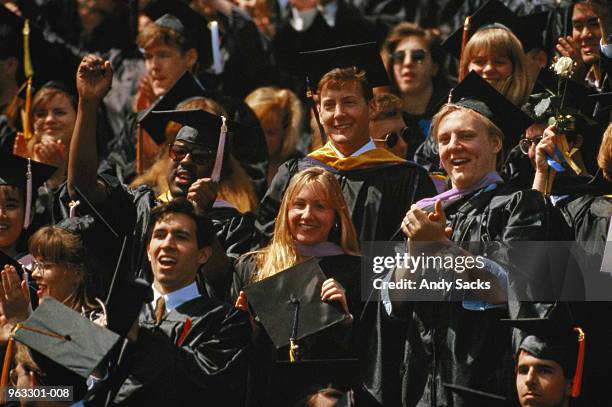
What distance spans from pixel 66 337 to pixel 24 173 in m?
1.95

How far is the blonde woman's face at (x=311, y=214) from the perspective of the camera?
7555 mm

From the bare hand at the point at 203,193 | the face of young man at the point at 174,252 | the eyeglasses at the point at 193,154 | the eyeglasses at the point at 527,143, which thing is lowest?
the face of young man at the point at 174,252

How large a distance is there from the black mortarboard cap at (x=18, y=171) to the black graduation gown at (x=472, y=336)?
2849 mm

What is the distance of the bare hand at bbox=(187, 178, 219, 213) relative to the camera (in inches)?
315

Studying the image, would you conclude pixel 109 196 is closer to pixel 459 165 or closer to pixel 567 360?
pixel 459 165

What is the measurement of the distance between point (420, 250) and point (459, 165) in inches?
30.7

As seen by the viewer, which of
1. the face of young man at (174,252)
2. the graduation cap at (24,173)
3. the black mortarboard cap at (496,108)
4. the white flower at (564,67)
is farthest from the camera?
the graduation cap at (24,173)

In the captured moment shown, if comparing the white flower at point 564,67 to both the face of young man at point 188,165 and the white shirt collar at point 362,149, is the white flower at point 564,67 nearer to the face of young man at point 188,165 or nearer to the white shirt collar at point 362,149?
the white shirt collar at point 362,149

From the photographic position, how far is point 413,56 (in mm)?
9719

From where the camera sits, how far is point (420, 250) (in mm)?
6723

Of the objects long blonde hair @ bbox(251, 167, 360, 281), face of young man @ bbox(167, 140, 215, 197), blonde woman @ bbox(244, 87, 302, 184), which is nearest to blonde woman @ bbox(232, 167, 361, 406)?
long blonde hair @ bbox(251, 167, 360, 281)

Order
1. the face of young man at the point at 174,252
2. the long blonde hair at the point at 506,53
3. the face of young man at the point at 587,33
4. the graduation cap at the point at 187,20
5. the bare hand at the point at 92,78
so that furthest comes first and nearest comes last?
the graduation cap at the point at 187,20, the face of young man at the point at 587,33, the long blonde hair at the point at 506,53, the bare hand at the point at 92,78, the face of young man at the point at 174,252

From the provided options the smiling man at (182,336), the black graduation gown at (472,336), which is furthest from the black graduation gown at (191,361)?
the black graduation gown at (472,336)

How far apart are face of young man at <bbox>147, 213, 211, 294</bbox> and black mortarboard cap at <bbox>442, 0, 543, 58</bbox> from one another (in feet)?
8.90
